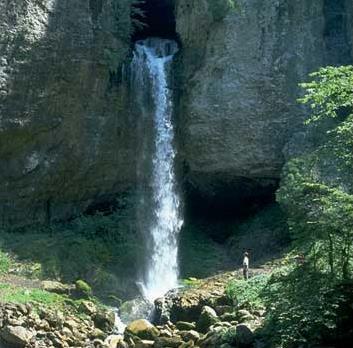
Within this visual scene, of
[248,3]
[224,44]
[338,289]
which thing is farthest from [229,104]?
[338,289]

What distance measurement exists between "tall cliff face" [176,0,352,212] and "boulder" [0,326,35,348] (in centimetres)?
1105

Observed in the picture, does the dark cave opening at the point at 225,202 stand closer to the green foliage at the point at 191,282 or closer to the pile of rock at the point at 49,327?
the green foliage at the point at 191,282

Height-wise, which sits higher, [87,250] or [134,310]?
[87,250]

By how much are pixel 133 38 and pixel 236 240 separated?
29.2ft

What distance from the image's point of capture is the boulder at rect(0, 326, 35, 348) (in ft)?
49.6

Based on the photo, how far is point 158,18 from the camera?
2728cm

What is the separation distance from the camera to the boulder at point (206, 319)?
16.1m

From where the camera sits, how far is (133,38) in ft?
84.4

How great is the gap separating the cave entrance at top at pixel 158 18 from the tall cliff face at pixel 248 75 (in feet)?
7.81

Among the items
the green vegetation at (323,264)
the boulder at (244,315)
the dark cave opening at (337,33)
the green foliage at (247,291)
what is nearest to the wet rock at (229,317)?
the boulder at (244,315)

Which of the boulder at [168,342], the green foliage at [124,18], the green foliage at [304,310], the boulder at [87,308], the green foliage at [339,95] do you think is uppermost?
the green foliage at [124,18]

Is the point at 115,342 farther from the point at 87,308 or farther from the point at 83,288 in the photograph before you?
the point at 83,288

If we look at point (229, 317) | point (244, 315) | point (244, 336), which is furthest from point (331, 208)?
point (229, 317)

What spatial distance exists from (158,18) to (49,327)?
15.4 m
